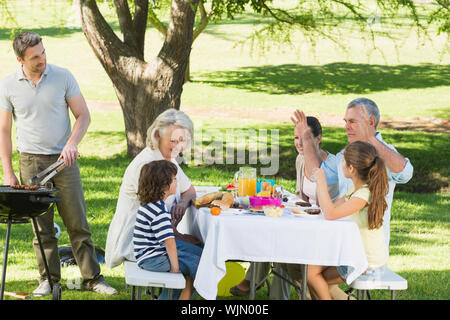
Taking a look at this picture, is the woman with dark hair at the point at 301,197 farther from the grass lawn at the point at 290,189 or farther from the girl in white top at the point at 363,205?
the girl in white top at the point at 363,205

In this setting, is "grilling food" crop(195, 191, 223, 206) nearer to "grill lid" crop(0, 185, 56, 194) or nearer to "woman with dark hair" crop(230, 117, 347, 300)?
"woman with dark hair" crop(230, 117, 347, 300)

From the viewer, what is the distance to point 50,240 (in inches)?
210

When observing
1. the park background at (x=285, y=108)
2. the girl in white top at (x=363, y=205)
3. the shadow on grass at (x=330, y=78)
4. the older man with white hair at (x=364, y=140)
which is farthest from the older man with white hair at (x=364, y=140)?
the shadow on grass at (x=330, y=78)

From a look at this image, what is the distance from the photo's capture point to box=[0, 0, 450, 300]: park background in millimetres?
7258

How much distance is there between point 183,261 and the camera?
14.5ft

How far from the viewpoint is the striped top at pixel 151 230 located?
4.30m

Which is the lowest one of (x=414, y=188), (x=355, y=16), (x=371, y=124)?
(x=414, y=188)

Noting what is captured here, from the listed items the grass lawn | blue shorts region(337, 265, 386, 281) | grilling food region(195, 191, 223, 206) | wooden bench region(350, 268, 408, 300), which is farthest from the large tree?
wooden bench region(350, 268, 408, 300)

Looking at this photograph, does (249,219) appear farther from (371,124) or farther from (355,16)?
(355,16)

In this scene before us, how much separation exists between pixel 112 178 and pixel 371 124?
283 inches

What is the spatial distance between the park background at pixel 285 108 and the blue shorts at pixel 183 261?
3.19 ft

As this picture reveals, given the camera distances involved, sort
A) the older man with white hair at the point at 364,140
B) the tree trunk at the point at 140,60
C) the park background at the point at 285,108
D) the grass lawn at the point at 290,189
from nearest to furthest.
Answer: the older man with white hair at the point at 364,140 < the grass lawn at the point at 290,189 < the park background at the point at 285,108 < the tree trunk at the point at 140,60

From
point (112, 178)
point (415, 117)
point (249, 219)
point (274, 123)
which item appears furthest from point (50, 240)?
point (415, 117)

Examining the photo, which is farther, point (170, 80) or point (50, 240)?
point (170, 80)
